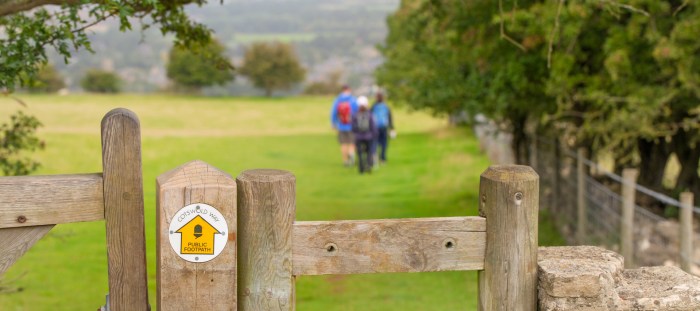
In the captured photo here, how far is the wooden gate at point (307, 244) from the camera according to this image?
4352 millimetres

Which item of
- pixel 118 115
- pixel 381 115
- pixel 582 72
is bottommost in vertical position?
pixel 381 115

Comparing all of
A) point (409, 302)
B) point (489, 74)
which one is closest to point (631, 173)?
point (409, 302)

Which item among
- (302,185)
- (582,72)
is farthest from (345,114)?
(582,72)

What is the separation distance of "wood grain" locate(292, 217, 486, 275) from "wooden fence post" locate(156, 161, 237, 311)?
1.10ft

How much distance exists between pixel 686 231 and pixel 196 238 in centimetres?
643

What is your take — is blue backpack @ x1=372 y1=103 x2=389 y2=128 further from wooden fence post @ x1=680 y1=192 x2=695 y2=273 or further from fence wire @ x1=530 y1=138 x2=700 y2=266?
wooden fence post @ x1=680 y1=192 x2=695 y2=273

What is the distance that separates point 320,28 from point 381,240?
141m

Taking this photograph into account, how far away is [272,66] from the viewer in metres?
105

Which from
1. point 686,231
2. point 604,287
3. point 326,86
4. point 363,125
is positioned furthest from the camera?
point 326,86

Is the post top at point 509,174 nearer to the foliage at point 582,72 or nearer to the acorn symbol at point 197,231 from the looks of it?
the acorn symbol at point 197,231

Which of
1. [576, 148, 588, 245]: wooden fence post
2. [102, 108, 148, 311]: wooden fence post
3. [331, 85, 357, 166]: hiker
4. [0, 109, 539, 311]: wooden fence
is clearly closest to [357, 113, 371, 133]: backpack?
[331, 85, 357, 166]: hiker

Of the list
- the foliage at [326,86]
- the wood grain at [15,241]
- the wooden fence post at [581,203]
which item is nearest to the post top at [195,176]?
the wood grain at [15,241]

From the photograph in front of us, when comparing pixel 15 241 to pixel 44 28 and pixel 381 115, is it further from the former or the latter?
pixel 381 115

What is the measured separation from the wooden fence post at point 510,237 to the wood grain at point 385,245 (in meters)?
0.08
